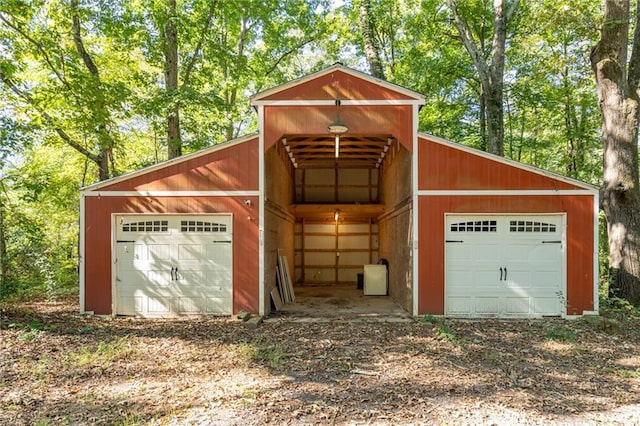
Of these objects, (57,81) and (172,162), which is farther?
(57,81)

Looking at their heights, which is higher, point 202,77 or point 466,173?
point 202,77

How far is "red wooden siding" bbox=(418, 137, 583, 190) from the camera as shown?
28.3ft

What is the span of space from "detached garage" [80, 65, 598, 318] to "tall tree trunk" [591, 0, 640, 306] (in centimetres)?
110

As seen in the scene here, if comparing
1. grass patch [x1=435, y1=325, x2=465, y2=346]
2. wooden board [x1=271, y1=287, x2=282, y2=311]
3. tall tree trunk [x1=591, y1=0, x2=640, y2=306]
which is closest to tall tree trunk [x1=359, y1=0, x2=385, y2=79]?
tall tree trunk [x1=591, y1=0, x2=640, y2=306]

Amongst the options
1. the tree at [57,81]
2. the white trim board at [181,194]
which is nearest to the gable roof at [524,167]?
the white trim board at [181,194]

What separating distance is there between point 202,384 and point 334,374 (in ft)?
5.52

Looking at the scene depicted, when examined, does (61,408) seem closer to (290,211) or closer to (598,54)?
(290,211)

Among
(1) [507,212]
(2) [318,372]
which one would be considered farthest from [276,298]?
(1) [507,212]

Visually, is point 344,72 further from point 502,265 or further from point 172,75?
point 172,75

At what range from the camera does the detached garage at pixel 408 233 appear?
865 cm

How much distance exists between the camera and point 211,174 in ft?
29.3

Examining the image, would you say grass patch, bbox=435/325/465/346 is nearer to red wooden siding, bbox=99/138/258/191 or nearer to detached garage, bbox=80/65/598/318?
detached garage, bbox=80/65/598/318

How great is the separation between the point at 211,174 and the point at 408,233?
15.3ft

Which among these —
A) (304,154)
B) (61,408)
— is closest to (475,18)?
(304,154)
